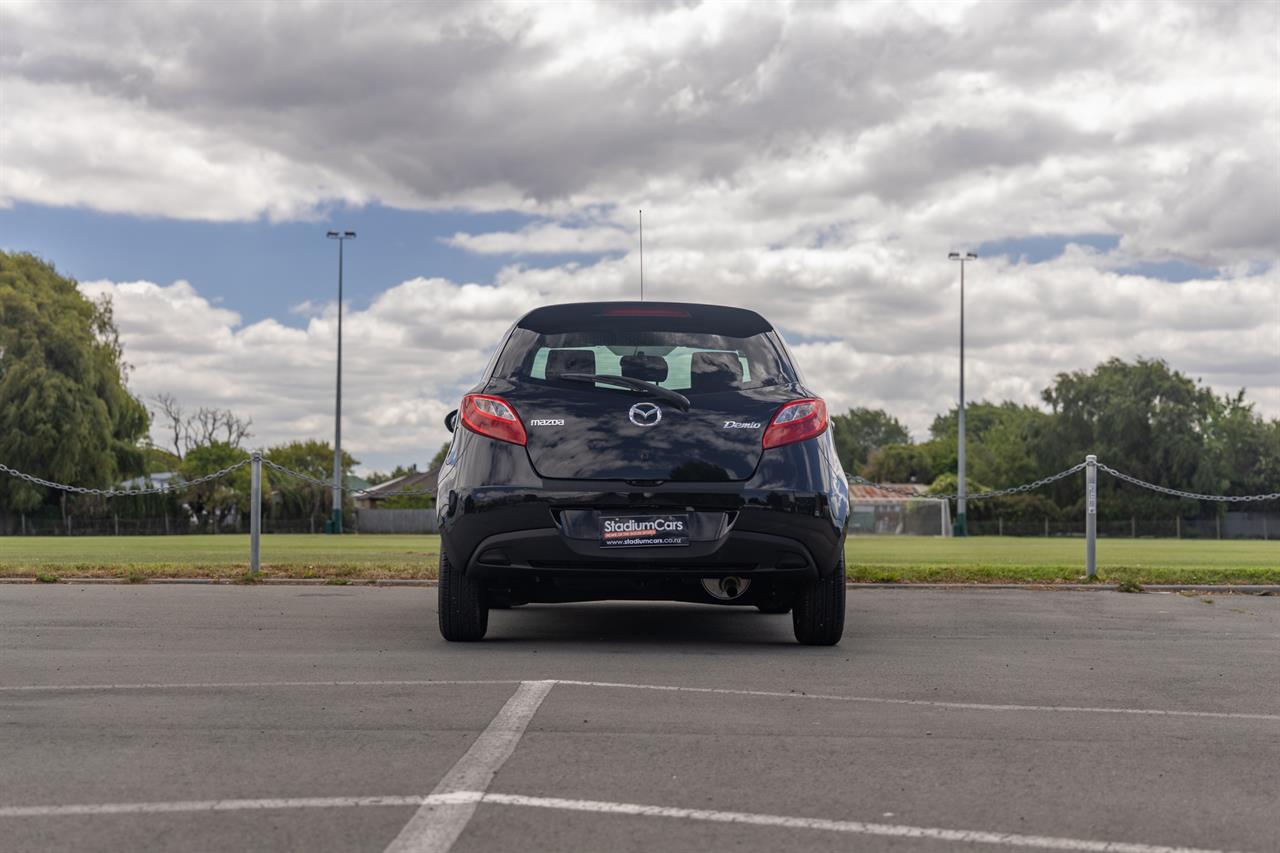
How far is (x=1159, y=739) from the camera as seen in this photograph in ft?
16.2

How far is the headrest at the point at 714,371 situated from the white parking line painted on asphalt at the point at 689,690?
1826 mm

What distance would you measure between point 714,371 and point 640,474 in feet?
2.39

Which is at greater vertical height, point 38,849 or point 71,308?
point 71,308

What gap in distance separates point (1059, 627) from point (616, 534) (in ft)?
11.6

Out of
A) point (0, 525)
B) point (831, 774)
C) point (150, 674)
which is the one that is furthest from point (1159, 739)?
point (0, 525)

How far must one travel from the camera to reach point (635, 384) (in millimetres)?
7230

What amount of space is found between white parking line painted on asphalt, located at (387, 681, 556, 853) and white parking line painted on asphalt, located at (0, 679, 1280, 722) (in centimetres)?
47

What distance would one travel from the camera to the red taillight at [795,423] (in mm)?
7125

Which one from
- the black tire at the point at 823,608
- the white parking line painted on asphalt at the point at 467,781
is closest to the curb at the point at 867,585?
the black tire at the point at 823,608

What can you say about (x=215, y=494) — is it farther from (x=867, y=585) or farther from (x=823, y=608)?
(x=823, y=608)

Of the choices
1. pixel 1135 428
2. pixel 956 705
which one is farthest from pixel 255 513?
pixel 1135 428

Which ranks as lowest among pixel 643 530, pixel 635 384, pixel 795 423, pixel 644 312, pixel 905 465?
pixel 643 530

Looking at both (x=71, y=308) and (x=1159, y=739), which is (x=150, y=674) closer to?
(x=1159, y=739)

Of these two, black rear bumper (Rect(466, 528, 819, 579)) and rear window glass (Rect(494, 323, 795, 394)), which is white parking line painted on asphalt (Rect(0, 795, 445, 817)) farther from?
rear window glass (Rect(494, 323, 795, 394))
